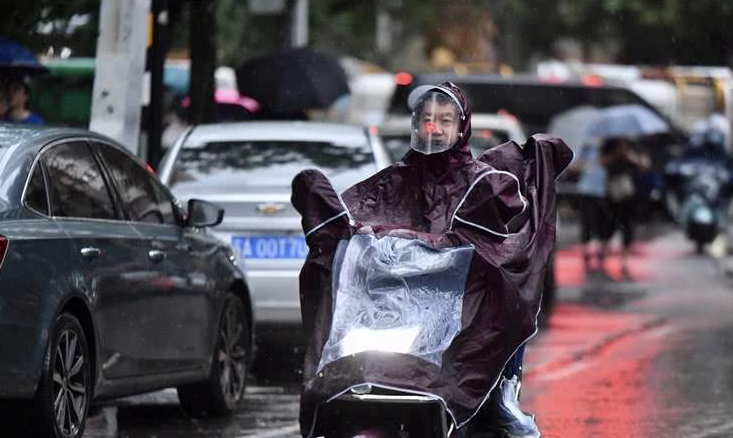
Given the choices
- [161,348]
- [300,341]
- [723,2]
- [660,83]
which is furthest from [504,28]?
[161,348]

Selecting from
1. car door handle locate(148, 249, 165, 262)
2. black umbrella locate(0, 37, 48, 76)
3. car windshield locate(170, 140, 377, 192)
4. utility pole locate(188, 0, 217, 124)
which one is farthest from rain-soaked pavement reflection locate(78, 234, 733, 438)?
utility pole locate(188, 0, 217, 124)

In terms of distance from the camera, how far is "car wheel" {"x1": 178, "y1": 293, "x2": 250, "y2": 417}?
416 inches

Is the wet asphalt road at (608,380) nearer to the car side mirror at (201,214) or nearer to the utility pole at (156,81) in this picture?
the car side mirror at (201,214)

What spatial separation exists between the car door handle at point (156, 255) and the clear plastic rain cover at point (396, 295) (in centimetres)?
270

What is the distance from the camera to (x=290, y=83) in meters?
21.2

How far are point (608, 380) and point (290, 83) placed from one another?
941cm

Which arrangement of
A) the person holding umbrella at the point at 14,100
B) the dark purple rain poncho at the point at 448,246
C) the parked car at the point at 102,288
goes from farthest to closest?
the person holding umbrella at the point at 14,100
the parked car at the point at 102,288
the dark purple rain poncho at the point at 448,246

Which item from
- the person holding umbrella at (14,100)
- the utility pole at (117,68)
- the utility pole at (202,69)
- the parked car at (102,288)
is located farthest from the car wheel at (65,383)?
the utility pole at (202,69)

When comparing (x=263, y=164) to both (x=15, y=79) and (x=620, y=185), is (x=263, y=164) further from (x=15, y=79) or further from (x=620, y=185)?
(x=620, y=185)

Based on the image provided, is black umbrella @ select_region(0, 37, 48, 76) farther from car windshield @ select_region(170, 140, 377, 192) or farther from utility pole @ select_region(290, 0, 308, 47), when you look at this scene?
utility pole @ select_region(290, 0, 308, 47)

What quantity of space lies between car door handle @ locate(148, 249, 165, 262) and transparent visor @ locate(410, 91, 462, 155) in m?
2.50

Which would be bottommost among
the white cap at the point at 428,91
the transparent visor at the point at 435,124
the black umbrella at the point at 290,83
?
the black umbrella at the point at 290,83

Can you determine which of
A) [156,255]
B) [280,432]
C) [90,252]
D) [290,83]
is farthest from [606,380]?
[290,83]

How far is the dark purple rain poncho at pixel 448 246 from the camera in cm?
685
